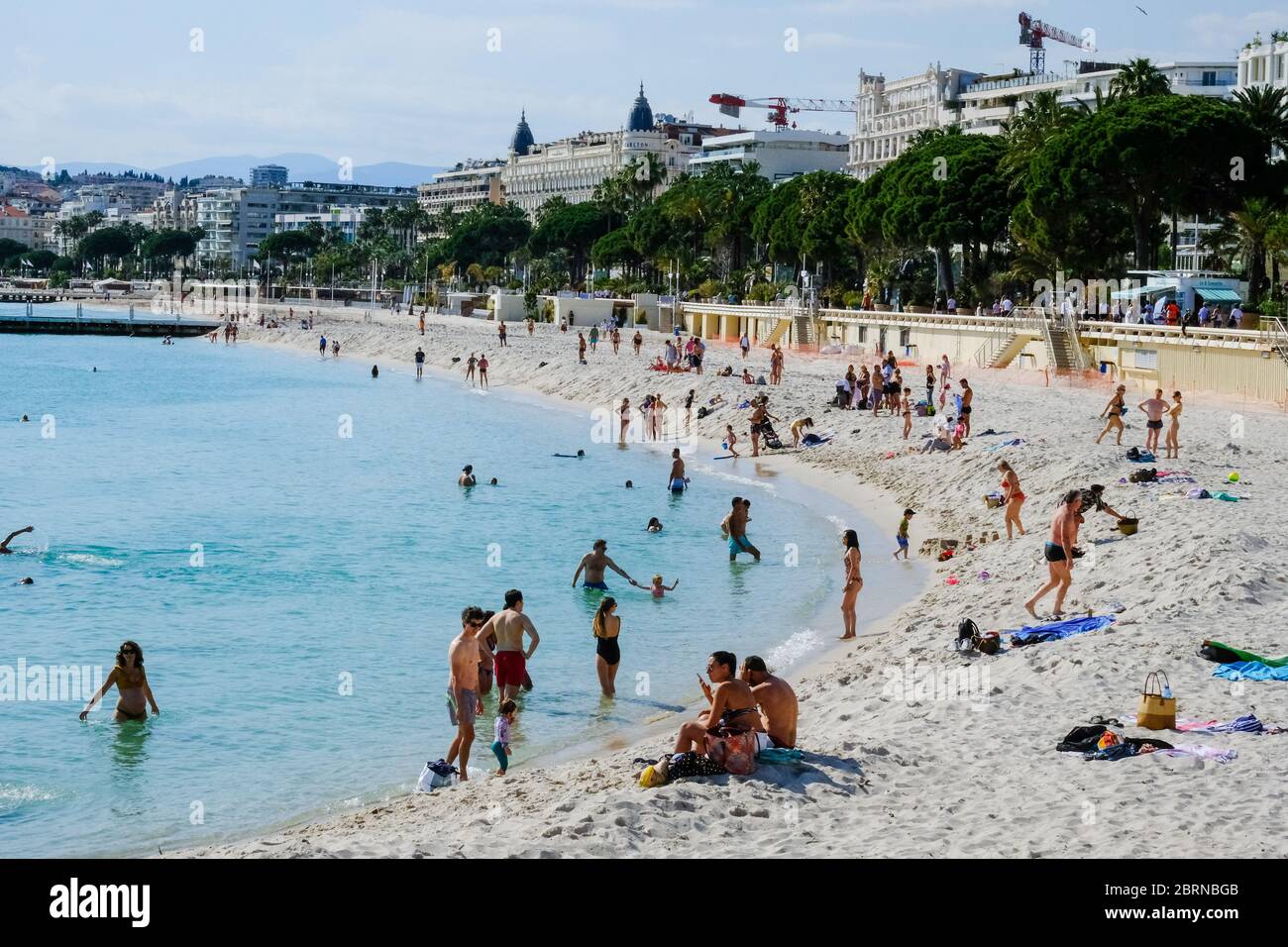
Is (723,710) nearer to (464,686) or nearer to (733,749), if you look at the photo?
(733,749)

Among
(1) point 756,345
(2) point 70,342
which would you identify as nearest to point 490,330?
(1) point 756,345

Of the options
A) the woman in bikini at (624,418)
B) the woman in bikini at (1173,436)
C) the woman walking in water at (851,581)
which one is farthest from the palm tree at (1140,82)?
the woman walking in water at (851,581)

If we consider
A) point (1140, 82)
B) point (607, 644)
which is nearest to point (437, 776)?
point (607, 644)

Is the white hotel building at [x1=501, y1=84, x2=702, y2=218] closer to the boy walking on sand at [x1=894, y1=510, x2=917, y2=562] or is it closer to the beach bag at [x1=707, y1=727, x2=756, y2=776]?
the boy walking on sand at [x1=894, y1=510, x2=917, y2=562]

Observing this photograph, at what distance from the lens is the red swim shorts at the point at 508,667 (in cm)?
1406

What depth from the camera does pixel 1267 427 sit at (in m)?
29.8

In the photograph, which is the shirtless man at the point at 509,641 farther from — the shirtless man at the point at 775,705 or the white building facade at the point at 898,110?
the white building facade at the point at 898,110

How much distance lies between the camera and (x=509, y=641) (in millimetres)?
14000

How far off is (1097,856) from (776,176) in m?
135

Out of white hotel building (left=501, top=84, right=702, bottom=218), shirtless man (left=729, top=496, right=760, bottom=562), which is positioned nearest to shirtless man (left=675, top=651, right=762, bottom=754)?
shirtless man (left=729, top=496, right=760, bottom=562)

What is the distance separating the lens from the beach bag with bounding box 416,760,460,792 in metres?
12.1

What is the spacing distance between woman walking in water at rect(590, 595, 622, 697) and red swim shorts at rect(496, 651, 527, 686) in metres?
1.14

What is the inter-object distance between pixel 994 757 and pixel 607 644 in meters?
5.44

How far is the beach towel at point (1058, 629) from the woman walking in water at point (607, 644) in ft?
13.6
